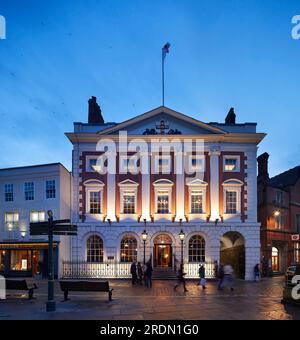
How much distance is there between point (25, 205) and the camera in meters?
35.1

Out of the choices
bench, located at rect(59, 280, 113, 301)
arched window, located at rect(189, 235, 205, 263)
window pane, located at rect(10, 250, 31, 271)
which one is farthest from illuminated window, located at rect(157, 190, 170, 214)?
bench, located at rect(59, 280, 113, 301)

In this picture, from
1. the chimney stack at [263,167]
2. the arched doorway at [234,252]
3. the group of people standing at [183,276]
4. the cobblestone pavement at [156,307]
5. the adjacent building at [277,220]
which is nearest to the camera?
the cobblestone pavement at [156,307]

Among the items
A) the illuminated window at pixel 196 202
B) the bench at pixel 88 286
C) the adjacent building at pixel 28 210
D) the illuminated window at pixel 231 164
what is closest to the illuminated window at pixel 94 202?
the adjacent building at pixel 28 210

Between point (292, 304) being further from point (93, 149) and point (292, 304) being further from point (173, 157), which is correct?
point (93, 149)

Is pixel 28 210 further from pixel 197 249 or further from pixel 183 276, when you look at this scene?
pixel 183 276

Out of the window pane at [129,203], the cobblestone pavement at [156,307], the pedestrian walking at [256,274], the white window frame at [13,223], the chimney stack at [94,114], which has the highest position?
the chimney stack at [94,114]

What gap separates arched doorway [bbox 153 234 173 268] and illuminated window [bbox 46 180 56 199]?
9.52 metres

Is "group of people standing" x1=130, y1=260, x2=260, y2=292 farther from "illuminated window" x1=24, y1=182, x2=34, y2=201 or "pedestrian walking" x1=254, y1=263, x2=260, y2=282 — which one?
"illuminated window" x1=24, y1=182, x2=34, y2=201

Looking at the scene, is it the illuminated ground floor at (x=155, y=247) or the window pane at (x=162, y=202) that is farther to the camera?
the window pane at (x=162, y=202)

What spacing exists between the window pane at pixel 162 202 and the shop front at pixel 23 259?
32.9 ft

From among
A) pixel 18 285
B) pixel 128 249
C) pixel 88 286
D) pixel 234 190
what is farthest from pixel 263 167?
pixel 18 285

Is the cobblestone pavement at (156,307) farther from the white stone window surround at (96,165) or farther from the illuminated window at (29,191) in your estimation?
the white stone window surround at (96,165)

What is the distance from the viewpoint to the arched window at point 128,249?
116ft

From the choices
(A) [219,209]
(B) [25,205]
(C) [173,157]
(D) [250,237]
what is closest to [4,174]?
(B) [25,205]
